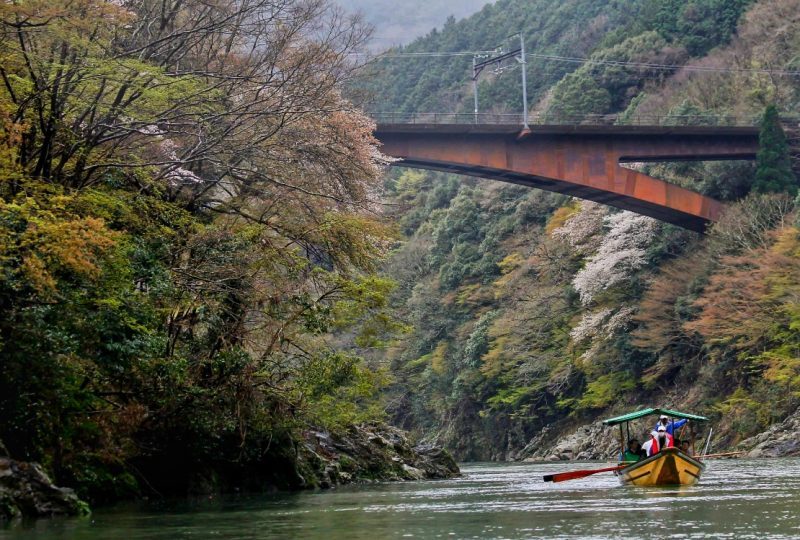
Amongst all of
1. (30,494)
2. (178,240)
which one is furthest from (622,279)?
(30,494)

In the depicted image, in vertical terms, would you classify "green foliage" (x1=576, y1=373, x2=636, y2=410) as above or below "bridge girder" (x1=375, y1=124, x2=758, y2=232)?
below

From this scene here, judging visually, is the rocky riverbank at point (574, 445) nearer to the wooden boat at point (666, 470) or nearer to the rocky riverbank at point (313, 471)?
the rocky riverbank at point (313, 471)

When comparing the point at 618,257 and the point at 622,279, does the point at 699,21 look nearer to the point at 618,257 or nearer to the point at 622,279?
the point at 618,257

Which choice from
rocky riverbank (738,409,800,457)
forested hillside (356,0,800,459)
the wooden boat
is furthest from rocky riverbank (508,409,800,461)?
the wooden boat

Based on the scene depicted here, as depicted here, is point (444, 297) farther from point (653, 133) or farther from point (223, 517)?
point (223, 517)

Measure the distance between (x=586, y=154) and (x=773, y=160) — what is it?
9542 millimetres

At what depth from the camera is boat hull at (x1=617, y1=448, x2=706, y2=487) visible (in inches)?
1013

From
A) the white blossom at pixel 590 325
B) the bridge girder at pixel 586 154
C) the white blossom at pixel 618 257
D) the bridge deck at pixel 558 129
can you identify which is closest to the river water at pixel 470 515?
the bridge deck at pixel 558 129

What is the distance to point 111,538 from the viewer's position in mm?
16719

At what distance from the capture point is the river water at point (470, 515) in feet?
54.7

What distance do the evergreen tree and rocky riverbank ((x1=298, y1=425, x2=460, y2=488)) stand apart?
89.0 feet

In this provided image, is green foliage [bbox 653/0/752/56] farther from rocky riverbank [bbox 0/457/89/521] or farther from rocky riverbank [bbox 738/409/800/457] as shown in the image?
rocky riverbank [bbox 0/457/89/521]

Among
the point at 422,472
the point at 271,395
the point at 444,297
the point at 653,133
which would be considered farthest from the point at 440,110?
the point at 271,395

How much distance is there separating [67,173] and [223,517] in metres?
8.17
